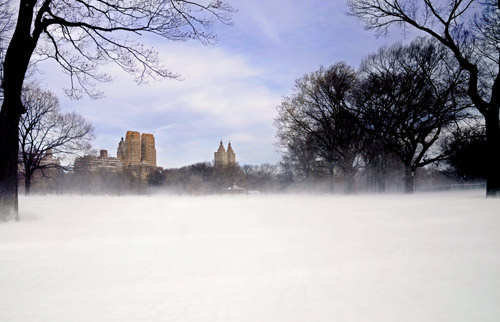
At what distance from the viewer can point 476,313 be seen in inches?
84.0

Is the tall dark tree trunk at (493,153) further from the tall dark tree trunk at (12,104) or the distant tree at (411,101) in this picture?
the tall dark tree trunk at (12,104)

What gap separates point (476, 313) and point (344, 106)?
24.8 m

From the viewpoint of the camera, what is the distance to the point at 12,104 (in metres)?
6.68

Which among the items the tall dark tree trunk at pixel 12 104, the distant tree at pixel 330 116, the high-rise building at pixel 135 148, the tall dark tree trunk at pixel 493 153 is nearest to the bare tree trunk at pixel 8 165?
the tall dark tree trunk at pixel 12 104

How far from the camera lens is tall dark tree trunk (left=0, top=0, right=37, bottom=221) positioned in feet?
21.3

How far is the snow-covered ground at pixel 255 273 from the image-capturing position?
223 cm

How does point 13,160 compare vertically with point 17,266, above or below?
above

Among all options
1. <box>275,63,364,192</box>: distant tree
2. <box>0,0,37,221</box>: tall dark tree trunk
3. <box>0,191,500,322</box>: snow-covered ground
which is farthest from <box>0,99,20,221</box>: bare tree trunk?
<box>275,63,364,192</box>: distant tree

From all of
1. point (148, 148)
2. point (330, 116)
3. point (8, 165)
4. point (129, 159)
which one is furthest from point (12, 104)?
point (148, 148)

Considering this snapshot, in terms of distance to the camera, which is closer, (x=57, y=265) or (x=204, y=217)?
(x=57, y=265)

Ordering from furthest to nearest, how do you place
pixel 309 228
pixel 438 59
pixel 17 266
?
pixel 438 59 → pixel 309 228 → pixel 17 266

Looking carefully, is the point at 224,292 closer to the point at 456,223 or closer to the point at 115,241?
the point at 115,241

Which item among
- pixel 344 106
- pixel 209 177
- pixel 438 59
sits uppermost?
pixel 438 59

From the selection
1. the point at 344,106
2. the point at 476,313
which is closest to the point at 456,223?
the point at 476,313
